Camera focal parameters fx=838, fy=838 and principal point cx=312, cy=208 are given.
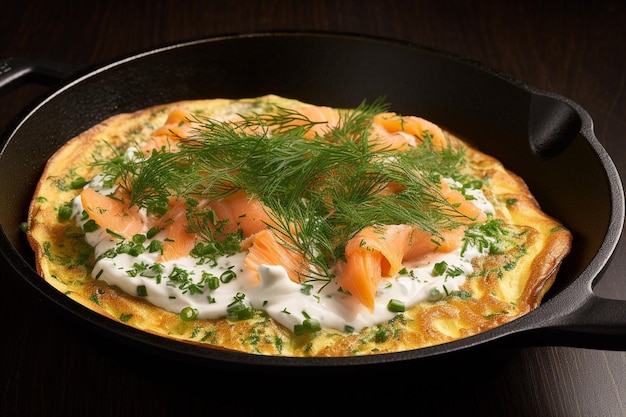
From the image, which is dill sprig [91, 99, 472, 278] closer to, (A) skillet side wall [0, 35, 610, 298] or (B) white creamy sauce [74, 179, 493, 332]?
(B) white creamy sauce [74, 179, 493, 332]

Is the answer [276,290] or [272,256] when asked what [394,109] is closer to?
[272,256]

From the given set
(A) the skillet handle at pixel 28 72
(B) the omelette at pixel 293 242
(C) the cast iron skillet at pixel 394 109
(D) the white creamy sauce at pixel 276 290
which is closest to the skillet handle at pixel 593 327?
(C) the cast iron skillet at pixel 394 109

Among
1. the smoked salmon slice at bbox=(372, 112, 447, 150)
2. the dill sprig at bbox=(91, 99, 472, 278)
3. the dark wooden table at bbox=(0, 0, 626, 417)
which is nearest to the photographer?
the dark wooden table at bbox=(0, 0, 626, 417)

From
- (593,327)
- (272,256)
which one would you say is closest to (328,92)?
(272,256)

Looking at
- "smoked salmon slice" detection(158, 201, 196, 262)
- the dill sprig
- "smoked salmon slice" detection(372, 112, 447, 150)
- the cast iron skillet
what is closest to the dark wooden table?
the cast iron skillet

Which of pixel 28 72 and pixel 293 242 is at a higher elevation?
pixel 28 72

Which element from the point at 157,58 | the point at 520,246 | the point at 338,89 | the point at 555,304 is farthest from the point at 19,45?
the point at 555,304

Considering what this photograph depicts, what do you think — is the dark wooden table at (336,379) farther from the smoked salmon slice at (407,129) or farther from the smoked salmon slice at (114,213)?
the smoked salmon slice at (407,129)

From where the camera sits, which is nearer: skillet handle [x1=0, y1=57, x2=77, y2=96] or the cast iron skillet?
the cast iron skillet
